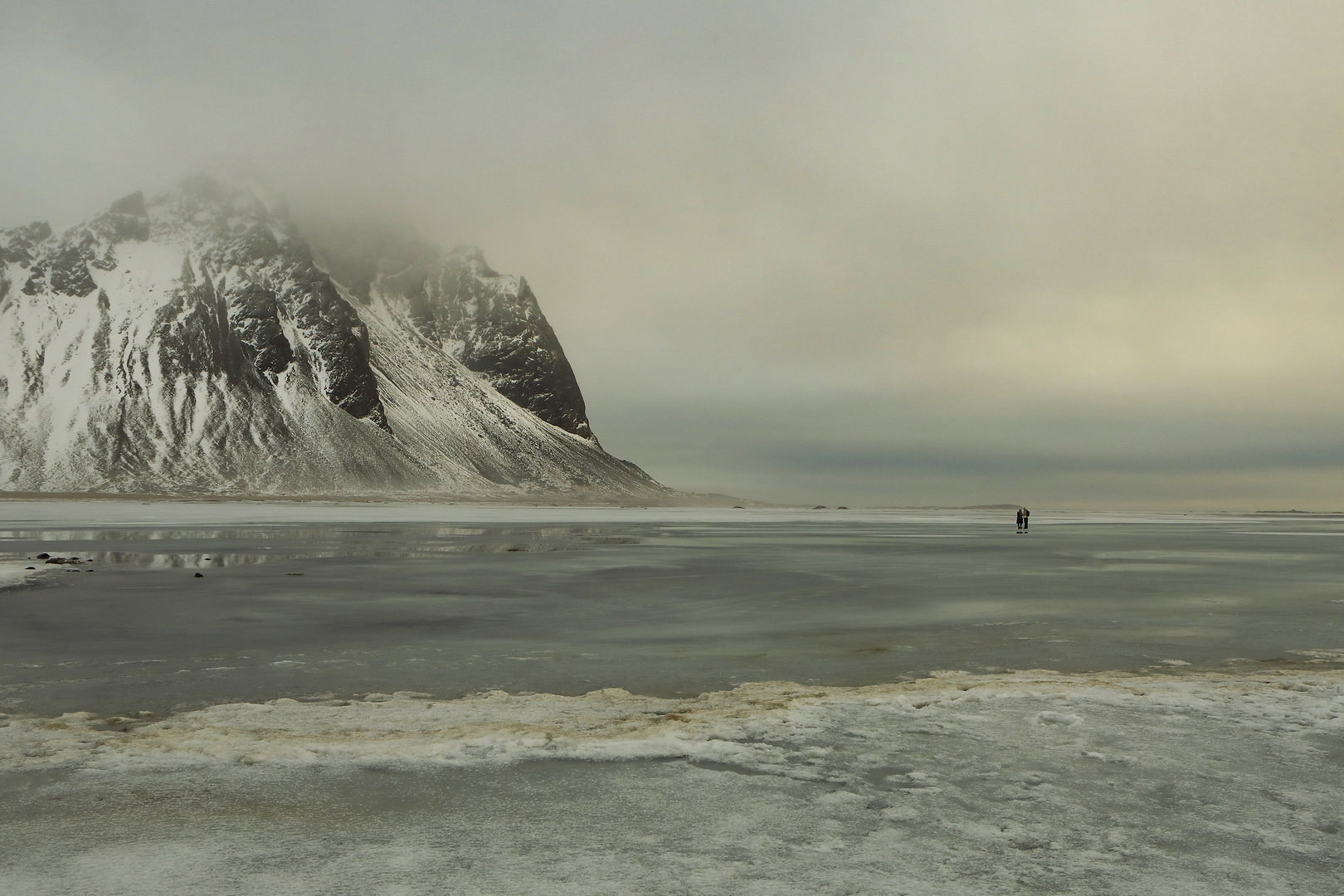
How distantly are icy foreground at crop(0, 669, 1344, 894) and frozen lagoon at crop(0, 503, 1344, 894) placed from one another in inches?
1.1

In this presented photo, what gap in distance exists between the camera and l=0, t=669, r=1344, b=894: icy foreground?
5.30 meters

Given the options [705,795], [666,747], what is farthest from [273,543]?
[705,795]

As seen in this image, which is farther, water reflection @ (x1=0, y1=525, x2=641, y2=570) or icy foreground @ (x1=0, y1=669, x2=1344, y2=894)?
water reflection @ (x1=0, y1=525, x2=641, y2=570)

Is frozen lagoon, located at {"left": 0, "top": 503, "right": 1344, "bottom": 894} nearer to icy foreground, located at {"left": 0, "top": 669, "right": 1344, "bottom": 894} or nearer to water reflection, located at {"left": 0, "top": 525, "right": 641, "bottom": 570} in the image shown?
icy foreground, located at {"left": 0, "top": 669, "right": 1344, "bottom": 894}

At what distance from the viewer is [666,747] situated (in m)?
7.94

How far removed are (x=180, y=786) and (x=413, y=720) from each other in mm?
2332

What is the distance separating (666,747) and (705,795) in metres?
1.26

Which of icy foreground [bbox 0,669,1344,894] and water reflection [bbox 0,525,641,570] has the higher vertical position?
icy foreground [bbox 0,669,1344,894]

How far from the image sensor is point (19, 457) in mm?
173500

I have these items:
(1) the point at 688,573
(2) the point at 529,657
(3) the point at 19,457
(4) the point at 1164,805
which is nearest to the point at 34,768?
(2) the point at 529,657

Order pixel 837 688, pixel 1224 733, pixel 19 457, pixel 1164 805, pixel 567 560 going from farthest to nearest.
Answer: pixel 19 457, pixel 567 560, pixel 837 688, pixel 1224 733, pixel 1164 805

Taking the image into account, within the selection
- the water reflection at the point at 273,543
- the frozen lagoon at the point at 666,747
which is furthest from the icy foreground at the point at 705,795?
the water reflection at the point at 273,543

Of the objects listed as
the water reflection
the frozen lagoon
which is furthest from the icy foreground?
the water reflection

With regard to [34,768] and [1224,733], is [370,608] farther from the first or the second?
[1224,733]
